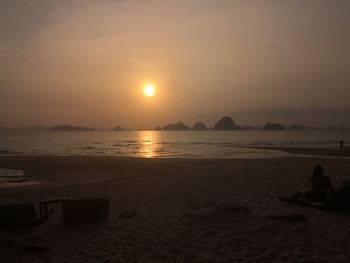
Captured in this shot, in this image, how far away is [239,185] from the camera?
1546 centimetres

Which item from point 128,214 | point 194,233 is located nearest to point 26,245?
point 128,214

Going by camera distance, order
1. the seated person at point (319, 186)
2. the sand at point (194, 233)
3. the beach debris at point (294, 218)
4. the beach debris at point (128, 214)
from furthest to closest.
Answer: the seated person at point (319, 186) < the beach debris at point (128, 214) < the beach debris at point (294, 218) < the sand at point (194, 233)

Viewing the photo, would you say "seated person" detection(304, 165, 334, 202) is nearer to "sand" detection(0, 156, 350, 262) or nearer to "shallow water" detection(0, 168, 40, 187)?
"sand" detection(0, 156, 350, 262)

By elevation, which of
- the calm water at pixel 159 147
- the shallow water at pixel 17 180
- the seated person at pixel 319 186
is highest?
the seated person at pixel 319 186

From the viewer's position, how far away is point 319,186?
427 inches

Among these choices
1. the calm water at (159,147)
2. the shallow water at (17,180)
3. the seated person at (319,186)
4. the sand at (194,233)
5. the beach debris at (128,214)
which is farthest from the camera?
the calm water at (159,147)

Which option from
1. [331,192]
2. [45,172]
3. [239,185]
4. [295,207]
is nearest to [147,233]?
[295,207]

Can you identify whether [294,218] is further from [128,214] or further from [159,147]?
[159,147]

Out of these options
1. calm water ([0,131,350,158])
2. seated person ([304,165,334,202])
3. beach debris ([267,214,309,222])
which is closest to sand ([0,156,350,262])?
beach debris ([267,214,309,222])

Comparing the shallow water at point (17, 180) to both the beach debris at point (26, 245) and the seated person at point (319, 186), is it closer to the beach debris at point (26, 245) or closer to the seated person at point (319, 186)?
the beach debris at point (26, 245)

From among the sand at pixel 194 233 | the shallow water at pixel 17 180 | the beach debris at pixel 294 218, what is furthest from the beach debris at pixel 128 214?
the shallow water at pixel 17 180

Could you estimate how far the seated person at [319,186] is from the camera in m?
10.7

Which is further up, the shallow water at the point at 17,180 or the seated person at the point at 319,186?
the seated person at the point at 319,186

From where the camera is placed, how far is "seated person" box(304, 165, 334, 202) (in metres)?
10.7
